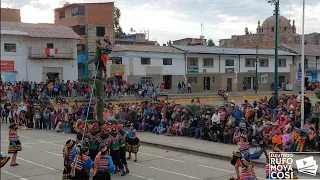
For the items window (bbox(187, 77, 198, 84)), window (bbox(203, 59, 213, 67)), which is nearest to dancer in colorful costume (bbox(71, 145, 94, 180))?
window (bbox(187, 77, 198, 84))

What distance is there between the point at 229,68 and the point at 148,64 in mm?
12872

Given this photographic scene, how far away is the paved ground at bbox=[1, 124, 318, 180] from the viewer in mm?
13211

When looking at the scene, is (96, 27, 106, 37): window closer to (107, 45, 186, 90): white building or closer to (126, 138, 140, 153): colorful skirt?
(107, 45, 186, 90): white building

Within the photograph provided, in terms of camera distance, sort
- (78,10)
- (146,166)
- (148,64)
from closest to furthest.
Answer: (146,166), (148,64), (78,10)

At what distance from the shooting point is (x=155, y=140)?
20.5 metres

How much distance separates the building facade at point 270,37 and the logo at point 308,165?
59.2 m

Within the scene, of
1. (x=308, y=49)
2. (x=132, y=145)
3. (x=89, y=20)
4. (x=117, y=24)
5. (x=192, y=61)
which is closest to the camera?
(x=132, y=145)

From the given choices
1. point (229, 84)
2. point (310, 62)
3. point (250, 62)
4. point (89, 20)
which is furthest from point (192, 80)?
point (310, 62)

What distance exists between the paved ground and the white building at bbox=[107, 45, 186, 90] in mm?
28246

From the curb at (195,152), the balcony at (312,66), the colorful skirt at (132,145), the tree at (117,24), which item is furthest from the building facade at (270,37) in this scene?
the colorful skirt at (132,145)

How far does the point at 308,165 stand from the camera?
14.3 meters

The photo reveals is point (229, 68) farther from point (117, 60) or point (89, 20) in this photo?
point (89, 20)

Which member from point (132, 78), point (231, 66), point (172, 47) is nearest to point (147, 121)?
point (132, 78)

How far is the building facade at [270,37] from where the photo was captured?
7350 centimetres
